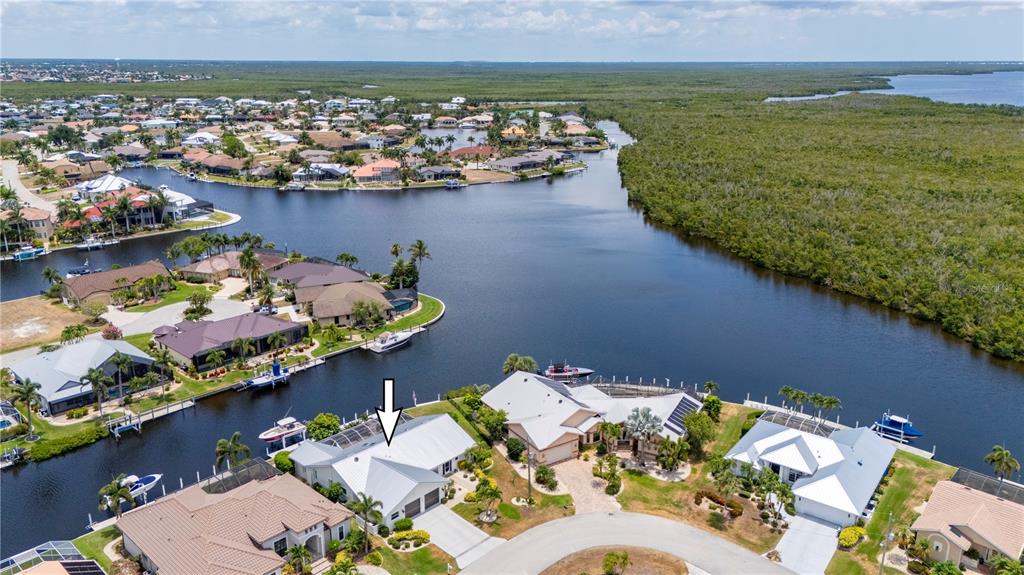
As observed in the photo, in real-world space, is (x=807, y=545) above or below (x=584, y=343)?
below

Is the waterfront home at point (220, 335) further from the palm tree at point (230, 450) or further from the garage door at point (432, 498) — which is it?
the garage door at point (432, 498)

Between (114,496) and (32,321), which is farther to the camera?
(32,321)

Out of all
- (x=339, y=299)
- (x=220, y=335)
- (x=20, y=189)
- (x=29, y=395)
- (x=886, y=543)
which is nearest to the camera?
(x=886, y=543)

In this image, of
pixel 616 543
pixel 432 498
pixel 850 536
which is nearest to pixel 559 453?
pixel 432 498

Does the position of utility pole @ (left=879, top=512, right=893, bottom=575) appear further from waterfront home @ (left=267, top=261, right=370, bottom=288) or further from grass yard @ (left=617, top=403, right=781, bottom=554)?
waterfront home @ (left=267, top=261, right=370, bottom=288)

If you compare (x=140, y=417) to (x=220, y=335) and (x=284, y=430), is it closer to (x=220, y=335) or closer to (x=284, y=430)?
(x=284, y=430)

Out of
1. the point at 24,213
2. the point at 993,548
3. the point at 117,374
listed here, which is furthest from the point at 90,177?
the point at 993,548

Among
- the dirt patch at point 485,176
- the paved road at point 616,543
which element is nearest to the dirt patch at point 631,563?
the paved road at point 616,543

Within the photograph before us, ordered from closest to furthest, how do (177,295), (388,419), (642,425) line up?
1. (388,419)
2. (642,425)
3. (177,295)
